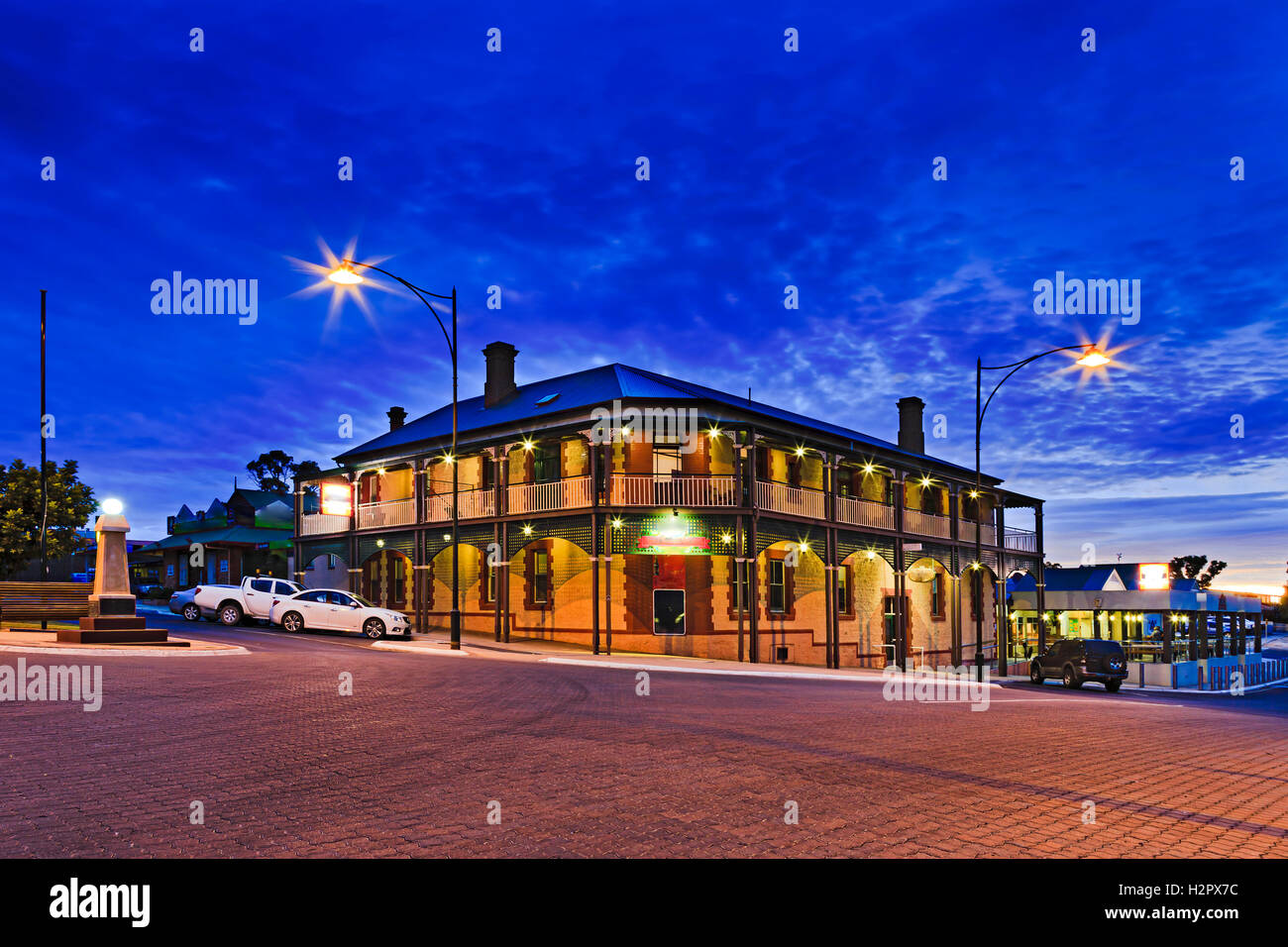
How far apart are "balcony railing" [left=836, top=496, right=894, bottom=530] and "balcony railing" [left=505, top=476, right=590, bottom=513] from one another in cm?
966

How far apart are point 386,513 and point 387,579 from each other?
12.0ft

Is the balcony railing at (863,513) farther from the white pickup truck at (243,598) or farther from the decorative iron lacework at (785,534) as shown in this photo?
the white pickup truck at (243,598)

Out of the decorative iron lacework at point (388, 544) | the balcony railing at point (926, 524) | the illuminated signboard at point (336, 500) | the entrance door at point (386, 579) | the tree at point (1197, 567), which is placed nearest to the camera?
the decorative iron lacework at point (388, 544)

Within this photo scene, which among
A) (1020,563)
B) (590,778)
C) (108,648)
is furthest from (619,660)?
(1020,563)

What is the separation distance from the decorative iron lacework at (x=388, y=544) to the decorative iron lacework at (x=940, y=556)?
774 inches

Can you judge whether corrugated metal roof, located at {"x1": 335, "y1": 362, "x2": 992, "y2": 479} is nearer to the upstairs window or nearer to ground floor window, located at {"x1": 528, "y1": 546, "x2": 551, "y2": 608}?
the upstairs window

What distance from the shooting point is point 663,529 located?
2625 centimetres

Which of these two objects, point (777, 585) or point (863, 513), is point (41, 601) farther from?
point (863, 513)

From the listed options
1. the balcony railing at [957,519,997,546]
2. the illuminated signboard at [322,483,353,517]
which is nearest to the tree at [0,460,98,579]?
the illuminated signboard at [322,483,353,517]

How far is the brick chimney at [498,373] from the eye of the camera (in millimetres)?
36594

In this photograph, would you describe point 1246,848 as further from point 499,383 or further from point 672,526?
point 499,383

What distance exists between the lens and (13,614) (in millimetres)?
22609

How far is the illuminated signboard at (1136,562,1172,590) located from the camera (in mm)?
40312

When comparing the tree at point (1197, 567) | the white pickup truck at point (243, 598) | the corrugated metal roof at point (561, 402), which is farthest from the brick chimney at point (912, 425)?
the tree at point (1197, 567)
